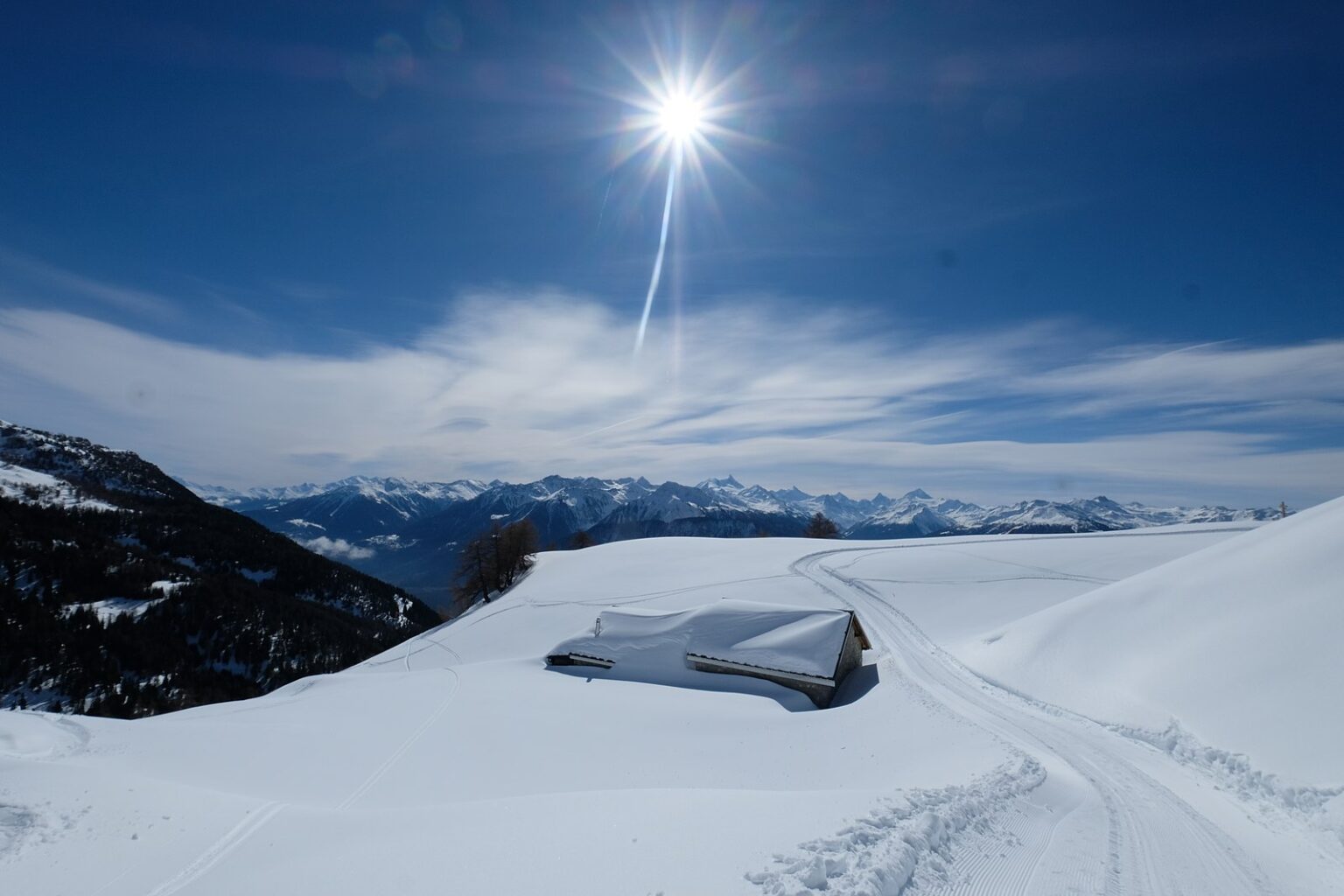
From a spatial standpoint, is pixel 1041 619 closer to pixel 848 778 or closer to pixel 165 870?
pixel 848 778

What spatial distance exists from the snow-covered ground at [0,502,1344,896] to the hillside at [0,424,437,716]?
10032cm

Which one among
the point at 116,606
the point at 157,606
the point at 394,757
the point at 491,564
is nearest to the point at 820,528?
the point at 491,564

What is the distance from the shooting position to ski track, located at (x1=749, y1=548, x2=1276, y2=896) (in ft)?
21.4

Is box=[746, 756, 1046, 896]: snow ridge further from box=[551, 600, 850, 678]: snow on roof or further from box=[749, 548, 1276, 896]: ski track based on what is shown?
box=[551, 600, 850, 678]: snow on roof

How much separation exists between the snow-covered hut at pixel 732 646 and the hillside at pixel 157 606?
98.5m

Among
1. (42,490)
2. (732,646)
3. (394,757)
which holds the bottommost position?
(394,757)

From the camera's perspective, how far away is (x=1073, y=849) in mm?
7883

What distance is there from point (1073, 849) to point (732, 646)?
17.2m

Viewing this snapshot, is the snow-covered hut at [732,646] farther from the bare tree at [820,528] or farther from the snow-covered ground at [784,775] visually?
the bare tree at [820,528]

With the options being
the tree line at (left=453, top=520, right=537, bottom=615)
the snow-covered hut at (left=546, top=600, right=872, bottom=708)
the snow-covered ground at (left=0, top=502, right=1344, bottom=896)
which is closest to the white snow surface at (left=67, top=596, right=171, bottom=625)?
the tree line at (left=453, top=520, right=537, bottom=615)

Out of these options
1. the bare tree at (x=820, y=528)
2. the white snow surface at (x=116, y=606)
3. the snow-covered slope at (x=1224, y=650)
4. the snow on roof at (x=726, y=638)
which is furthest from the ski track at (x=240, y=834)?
the white snow surface at (x=116, y=606)

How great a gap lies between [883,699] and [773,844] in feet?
45.4

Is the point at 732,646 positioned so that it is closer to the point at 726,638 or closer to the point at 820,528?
the point at 726,638

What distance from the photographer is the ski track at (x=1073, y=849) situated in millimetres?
6535
